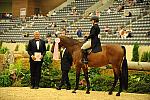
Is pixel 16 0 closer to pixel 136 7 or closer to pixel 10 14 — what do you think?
pixel 10 14

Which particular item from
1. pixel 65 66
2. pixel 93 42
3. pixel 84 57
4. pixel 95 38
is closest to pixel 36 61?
pixel 65 66

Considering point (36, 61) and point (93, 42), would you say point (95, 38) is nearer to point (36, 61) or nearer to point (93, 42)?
point (93, 42)

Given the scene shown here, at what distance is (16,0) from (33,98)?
108 ft

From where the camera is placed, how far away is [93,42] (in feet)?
41.3

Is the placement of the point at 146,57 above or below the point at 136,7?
below

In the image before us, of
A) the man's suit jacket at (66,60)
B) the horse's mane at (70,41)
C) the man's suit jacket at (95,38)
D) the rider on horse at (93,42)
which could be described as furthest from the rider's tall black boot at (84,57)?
the man's suit jacket at (66,60)

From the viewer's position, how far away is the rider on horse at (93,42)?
12.5 meters

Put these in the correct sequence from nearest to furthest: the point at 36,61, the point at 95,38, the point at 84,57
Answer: the point at 95,38 → the point at 84,57 → the point at 36,61

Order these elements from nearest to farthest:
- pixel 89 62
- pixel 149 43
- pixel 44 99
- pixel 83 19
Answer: pixel 44 99 < pixel 89 62 < pixel 149 43 < pixel 83 19

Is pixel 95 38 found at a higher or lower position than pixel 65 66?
higher

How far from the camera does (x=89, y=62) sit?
13.0 metres

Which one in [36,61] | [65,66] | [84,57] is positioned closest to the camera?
[84,57]

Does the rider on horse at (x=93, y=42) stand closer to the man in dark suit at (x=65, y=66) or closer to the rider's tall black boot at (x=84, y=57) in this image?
the rider's tall black boot at (x=84, y=57)

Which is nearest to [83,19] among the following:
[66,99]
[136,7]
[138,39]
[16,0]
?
[136,7]
